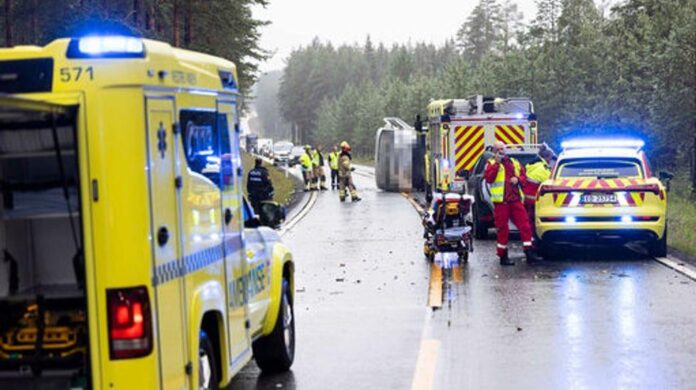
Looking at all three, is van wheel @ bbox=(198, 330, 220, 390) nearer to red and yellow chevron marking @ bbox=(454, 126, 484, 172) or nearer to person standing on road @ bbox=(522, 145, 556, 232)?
person standing on road @ bbox=(522, 145, 556, 232)

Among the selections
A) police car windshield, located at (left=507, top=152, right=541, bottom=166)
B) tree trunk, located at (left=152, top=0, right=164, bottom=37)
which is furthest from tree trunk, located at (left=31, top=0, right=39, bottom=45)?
police car windshield, located at (left=507, top=152, right=541, bottom=166)

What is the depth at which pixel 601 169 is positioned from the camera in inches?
651

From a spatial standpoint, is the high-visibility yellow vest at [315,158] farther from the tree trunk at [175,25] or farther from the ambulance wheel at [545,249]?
the ambulance wheel at [545,249]

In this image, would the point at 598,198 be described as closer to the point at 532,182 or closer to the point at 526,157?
the point at 532,182

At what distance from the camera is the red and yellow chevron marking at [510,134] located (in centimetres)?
2622

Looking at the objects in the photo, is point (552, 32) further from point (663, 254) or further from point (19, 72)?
point (19, 72)

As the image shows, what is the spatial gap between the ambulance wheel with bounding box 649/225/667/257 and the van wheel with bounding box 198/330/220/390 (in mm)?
10721

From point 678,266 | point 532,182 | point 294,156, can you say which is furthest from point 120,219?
point 294,156

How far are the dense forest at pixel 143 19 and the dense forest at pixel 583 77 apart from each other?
16329 millimetres

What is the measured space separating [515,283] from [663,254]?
3521 mm

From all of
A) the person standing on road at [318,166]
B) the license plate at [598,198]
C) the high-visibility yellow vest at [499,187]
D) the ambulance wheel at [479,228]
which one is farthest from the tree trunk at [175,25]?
the license plate at [598,198]

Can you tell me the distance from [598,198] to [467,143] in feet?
33.9

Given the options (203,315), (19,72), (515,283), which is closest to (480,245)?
(515,283)

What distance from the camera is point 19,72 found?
5883mm
